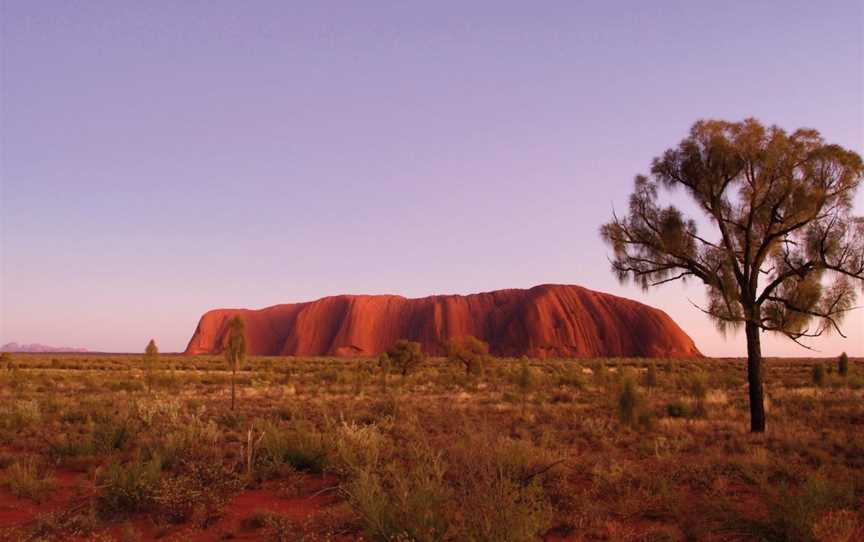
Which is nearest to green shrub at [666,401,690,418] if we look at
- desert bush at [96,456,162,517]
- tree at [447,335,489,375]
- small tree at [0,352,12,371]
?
desert bush at [96,456,162,517]

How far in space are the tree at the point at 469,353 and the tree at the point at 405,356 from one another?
162 inches

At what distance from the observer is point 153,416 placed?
13820 mm

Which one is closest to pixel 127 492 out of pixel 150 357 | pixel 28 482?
pixel 28 482

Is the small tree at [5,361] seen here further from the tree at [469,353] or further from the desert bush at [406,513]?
the desert bush at [406,513]

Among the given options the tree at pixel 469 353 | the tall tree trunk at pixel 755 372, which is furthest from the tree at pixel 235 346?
the tree at pixel 469 353

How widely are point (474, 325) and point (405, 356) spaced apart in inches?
2557

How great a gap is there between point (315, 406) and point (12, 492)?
32.1 ft

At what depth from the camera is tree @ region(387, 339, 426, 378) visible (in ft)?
113

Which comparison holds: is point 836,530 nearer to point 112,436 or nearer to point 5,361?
point 112,436

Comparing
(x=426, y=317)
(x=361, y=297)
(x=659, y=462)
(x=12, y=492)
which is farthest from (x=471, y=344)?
(x=361, y=297)

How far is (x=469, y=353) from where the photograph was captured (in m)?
38.1

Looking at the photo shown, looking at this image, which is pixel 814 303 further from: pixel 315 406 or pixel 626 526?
pixel 315 406

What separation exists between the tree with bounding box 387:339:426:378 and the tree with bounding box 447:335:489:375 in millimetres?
4113

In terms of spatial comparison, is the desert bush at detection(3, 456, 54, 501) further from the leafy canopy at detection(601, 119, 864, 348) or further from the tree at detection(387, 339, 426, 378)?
the tree at detection(387, 339, 426, 378)
